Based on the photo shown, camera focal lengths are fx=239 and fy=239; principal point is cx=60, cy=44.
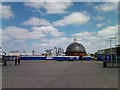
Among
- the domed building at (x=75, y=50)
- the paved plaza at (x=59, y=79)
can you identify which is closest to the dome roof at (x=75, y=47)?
the domed building at (x=75, y=50)

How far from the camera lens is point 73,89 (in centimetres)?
1206

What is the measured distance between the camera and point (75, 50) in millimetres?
134500

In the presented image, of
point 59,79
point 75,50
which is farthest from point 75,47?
point 59,79

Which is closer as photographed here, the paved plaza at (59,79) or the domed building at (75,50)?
the paved plaza at (59,79)

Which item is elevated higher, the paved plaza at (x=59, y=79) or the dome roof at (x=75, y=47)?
the dome roof at (x=75, y=47)

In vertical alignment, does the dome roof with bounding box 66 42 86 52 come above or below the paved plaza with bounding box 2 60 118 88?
above

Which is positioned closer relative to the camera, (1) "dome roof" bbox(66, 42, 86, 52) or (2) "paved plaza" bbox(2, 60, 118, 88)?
(2) "paved plaza" bbox(2, 60, 118, 88)

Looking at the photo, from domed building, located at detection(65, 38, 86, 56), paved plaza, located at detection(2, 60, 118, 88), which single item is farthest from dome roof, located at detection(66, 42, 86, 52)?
paved plaza, located at detection(2, 60, 118, 88)

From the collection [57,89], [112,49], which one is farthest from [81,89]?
[112,49]

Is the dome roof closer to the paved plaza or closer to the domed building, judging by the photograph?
the domed building

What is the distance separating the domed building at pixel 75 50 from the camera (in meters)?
134

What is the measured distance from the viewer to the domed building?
134 meters

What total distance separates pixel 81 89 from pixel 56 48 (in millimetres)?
171292

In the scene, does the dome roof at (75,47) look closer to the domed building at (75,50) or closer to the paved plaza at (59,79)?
the domed building at (75,50)
